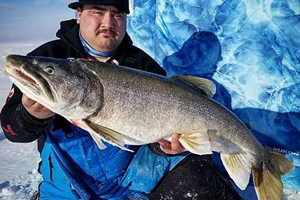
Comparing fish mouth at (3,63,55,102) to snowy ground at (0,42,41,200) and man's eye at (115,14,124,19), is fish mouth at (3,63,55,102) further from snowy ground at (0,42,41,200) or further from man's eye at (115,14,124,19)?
snowy ground at (0,42,41,200)

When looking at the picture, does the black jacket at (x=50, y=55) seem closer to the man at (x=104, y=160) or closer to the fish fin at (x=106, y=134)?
the man at (x=104, y=160)

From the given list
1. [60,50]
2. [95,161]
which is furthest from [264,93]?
[60,50]

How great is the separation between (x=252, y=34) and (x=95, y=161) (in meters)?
2.35

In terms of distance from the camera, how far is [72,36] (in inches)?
116

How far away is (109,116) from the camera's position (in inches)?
80.4

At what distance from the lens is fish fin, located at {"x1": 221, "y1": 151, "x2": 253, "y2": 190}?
2.46 metres

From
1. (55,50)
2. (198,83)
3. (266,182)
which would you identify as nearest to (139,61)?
(55,50)

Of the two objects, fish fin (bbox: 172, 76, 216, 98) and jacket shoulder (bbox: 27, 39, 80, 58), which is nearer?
fish fin (bbox: 172, 76, 216, 98)

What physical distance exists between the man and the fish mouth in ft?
2.69

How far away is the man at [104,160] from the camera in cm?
266

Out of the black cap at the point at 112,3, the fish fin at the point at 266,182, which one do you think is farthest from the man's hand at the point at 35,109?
the fish fin at the point at 266,182

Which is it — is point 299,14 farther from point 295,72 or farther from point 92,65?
point 92,65

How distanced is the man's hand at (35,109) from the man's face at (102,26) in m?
0.95

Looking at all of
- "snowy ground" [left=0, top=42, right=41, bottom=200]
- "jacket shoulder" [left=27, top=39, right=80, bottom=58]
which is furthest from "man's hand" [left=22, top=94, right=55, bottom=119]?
"snowy ground" [left=0, top=42, right=41, bottom=200]
